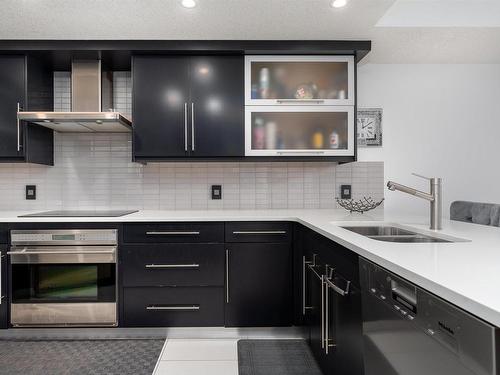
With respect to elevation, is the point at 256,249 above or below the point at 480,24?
below

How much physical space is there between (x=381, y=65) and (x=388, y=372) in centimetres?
256

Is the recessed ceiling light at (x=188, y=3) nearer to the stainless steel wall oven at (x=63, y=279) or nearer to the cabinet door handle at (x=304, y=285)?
the stainless steel wall oven at (x=63, y=279)

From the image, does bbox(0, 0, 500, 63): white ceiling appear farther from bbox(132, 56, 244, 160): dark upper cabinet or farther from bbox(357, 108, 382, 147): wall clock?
bbox(357, 108, 382, 147): wall clock

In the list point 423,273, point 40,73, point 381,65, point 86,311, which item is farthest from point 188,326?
point 381,65

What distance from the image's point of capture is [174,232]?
2211mm

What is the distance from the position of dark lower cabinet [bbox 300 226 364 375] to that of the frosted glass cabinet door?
0.74 metres

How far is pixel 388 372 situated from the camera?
0.95m

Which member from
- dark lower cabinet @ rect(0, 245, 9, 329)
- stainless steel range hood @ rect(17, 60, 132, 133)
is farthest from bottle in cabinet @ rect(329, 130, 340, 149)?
dark lower cabinet @ rect(0, 245, 9, 329)

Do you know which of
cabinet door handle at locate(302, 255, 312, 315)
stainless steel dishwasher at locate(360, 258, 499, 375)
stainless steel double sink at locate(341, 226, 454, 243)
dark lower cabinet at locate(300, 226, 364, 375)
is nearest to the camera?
stainless steel dishwasher at locate(360, 258, 499, 375)

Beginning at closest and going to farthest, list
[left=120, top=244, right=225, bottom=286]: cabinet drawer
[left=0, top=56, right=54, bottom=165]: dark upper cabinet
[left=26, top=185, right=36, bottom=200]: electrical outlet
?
[left=120, top=244, right=225, bottom=286]: cabinet drawer, [left=0, top=56, right=54, bottom=165]: dark upper cabinet, [left=26, top=185, right=36, bottom=200]: electrical outlet

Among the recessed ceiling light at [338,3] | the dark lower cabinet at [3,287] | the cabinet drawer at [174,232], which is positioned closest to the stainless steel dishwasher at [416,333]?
the cabinet drawer at [174,232]

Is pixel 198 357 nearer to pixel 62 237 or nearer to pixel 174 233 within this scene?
pixel 174 233

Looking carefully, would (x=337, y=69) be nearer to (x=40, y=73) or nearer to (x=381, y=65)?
(x=381, y=65)

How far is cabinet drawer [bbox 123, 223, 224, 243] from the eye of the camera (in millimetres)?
2203
